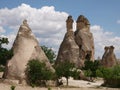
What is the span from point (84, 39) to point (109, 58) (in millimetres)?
11044

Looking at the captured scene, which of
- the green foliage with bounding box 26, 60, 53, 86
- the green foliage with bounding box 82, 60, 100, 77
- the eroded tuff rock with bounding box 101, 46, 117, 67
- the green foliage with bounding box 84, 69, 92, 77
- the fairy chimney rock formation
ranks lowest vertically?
the green foliage with bounding box 26, 60, 53, 86

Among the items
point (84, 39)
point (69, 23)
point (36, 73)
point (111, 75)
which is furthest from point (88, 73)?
point (36, 73)

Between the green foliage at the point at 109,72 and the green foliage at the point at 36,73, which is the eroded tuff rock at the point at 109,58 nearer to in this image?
the green foliage at the point at 109,72

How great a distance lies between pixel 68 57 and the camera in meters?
80.0

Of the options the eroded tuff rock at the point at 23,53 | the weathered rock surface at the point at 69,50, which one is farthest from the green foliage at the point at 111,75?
the eroded tuff rock at the point at 23,53

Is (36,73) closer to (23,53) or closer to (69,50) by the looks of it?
(23,53)

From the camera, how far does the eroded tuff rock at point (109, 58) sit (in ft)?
301

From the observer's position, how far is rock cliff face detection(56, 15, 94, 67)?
8032 centimetres

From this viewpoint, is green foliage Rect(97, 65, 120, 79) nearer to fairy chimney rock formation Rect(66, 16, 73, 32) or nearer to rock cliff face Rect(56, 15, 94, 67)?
rock cliff face Rect(56, 15, 94, 67)

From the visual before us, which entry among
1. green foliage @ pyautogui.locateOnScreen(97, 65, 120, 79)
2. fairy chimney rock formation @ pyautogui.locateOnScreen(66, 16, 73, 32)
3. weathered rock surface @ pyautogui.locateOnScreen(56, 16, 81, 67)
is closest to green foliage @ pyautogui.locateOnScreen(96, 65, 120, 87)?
green foliage @ pyautogui.locateOnScreen(97, 65, 120, 79)

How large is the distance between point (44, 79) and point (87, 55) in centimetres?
3951

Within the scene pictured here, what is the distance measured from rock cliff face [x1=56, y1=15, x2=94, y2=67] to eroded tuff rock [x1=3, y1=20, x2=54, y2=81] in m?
28.0

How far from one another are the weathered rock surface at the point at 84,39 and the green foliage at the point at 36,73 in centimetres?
3669

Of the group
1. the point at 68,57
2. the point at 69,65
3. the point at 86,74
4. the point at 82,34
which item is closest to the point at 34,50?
the point at 69,65
